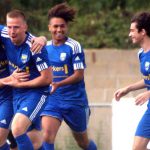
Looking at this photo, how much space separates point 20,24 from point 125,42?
256 inches

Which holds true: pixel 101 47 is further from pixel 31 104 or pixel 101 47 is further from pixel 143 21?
pixel 143 21

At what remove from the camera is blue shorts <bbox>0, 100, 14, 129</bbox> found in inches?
432

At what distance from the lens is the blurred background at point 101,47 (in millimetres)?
13742

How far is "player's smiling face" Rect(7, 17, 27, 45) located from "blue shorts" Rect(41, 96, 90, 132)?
130 cm

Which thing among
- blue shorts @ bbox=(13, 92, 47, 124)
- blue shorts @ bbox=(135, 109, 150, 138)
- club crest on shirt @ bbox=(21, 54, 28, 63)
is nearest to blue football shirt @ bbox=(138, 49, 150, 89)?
blue shorts @ bbox=(135, 109, 150, 138)

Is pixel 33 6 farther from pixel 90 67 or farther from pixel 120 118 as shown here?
pixel 120 118

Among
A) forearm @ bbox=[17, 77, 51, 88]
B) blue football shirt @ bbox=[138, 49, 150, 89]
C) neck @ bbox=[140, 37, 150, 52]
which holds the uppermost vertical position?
neck @ bbox=[140, 37, 150, 52]

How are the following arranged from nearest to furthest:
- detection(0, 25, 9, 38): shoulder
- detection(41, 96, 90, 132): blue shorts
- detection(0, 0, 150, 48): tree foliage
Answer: detection(0, 25, 9, 38): shoulder < detection(41, 96, 90, 132): blue shorts < detection(0, 0, 150, 48): tree foliage

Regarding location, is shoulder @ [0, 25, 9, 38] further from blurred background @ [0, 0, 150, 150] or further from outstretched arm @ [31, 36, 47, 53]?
blurred background @ [0, 0, 150, 150]

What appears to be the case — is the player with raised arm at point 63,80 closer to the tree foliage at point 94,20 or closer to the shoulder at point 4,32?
the shoulder at point 4,32

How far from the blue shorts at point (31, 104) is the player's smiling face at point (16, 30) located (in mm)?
618

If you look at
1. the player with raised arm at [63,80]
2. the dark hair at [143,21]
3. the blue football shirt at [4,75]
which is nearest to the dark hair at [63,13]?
the player with raised arm at [63,80]

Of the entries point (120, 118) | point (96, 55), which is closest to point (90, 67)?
point (96, 55)

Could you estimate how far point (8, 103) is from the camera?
36.4 feet
